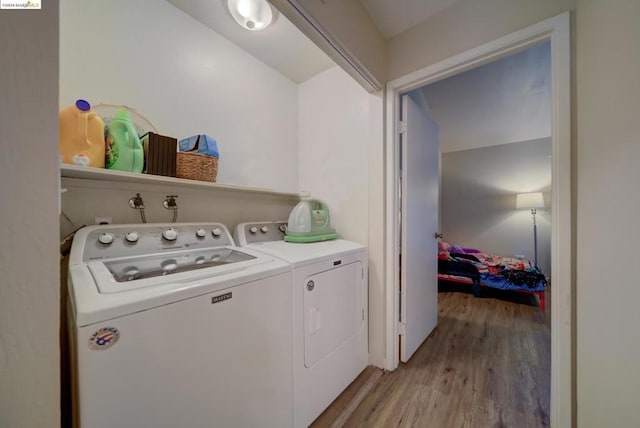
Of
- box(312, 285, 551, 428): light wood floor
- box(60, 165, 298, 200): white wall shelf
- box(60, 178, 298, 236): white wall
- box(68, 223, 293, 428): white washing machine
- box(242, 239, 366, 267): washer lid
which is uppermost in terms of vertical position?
box(60, 165, 298, 200): white wall shelf

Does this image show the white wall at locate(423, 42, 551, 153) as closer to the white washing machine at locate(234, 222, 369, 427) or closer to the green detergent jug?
the white washing machine at locate(234, 222, 369, 427)

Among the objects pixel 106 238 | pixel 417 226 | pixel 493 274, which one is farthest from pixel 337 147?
pixel 493 274

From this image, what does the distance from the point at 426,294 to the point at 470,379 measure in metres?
0.62

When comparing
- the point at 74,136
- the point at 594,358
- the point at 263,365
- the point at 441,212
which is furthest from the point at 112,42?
the point at 441,212

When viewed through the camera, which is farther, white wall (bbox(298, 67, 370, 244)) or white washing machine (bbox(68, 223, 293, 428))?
white wall (bbox(298, 67, 370, 244))

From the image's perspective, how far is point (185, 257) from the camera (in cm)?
115

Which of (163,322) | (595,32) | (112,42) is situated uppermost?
(112,42)

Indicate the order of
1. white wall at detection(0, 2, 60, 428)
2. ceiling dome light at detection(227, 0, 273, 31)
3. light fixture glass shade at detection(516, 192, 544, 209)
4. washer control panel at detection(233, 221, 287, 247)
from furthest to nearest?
light fixture glass shade at detection(516, 192, 544, 209), washer control panel at detection(233, 221, 287, 247), ceiling dome light at detection(227, 0, 273, 31), white wall at detection(0, 2, 60, 428)

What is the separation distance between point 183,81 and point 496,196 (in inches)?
205

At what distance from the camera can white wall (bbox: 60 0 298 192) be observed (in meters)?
1.12

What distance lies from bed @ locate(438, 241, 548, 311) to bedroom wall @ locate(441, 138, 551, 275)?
1.04 metres

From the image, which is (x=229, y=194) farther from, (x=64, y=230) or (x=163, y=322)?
(x=163, y=322)

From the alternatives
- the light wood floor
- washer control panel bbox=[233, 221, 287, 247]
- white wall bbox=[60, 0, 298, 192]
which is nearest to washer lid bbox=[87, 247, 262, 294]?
washer control panel bbox=[233, 221, 287, 247]

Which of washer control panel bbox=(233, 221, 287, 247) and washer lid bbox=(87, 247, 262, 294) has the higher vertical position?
washer control panel bbox=(233, 221, 287, 247)
